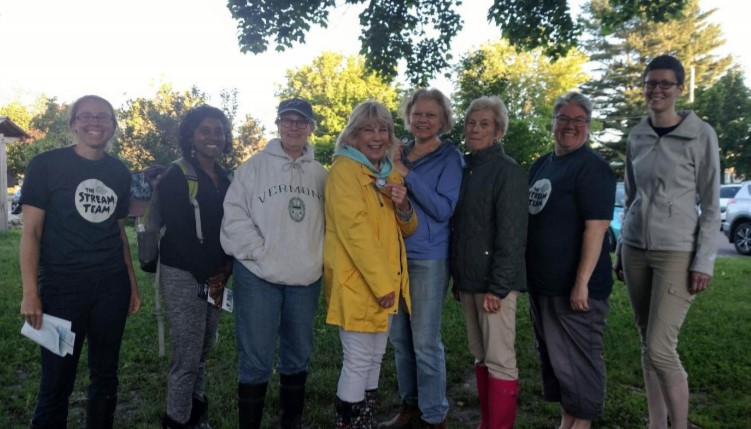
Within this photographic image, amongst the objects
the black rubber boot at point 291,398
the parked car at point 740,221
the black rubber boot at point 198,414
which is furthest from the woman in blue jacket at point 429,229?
the parked car at point 740,221

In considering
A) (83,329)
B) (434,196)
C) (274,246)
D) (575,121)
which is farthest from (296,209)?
(575,121)

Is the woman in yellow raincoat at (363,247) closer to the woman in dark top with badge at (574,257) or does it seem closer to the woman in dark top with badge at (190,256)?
the woman in dark top with badge at (190,256)

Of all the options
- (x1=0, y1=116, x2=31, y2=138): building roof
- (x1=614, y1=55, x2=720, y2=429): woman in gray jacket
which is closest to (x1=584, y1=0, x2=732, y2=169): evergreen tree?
(x1=0, y1=116, x2=31, y2=138): building roof

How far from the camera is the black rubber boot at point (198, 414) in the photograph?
334 centimetres

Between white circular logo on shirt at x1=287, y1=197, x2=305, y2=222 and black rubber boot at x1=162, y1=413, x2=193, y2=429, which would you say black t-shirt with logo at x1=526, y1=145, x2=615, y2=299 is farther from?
black rubber boot at x1=162, y1=413, x2=193, y2=429

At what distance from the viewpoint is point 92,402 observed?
295 cm

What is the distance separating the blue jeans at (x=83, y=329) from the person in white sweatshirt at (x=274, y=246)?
2.16 ft

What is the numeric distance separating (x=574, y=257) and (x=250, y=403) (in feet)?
6.85

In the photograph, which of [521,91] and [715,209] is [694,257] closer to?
[715,209]

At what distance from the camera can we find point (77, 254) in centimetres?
275

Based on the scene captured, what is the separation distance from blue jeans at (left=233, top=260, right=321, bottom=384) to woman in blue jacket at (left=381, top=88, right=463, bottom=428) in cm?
64

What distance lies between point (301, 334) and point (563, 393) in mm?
1633

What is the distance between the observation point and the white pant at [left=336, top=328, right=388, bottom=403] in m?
3.04

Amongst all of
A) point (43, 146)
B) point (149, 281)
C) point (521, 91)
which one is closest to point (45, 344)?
point (149, 281)
